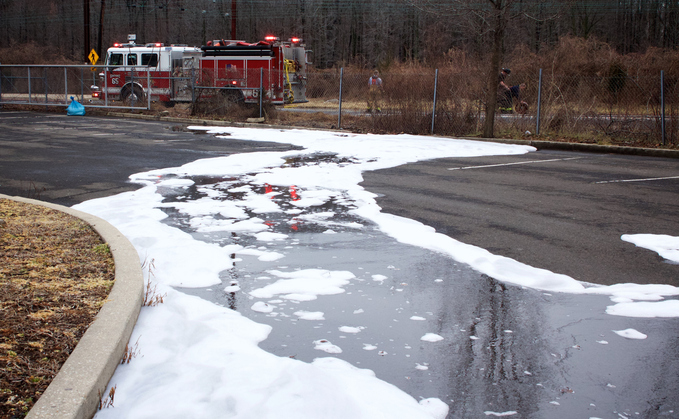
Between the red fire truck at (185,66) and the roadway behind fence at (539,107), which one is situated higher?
the red fire truck at (185,66)

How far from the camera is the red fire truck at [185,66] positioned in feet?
83.8

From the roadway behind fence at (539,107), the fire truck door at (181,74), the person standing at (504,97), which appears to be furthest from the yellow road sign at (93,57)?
the person standing at (504,97)

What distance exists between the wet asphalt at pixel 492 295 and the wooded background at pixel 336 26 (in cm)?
3263

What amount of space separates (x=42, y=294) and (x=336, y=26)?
7383 centimetres

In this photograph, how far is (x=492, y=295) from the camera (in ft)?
15.4

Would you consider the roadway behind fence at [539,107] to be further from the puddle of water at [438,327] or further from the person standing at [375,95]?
the puddle of water at [438,327]

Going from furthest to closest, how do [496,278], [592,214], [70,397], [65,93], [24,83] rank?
[24,83], [65,93], [592,214], [496,278], [70,397]

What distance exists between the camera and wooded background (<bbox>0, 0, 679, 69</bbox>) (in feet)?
192

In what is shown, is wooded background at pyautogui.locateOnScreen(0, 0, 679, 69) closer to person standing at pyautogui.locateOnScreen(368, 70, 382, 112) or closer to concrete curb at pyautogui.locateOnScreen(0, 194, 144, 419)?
person standing at pyautogui.locateOnScreen(368, 70, 382, 112)

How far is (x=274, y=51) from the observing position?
2641 centimetres

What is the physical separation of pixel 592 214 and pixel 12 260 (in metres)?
6.50

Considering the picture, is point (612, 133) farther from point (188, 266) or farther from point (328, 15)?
point (328, 15)

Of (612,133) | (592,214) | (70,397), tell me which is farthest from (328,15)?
(70,397)

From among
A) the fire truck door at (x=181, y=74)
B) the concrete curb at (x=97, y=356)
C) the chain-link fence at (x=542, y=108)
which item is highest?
the fire truck door at (x=181, y=74)
